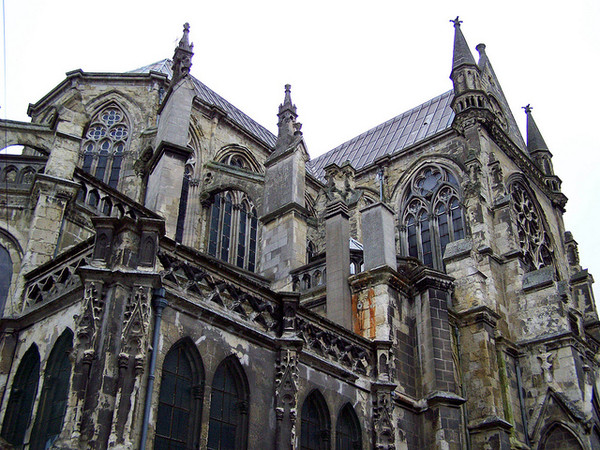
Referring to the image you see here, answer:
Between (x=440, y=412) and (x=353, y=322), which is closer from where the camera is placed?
(x=440, y=412)

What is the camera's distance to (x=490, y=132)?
1073 inches

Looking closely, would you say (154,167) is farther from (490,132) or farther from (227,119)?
(490,132)

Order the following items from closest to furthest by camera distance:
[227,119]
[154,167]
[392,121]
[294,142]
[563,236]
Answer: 1. [154,167]
2. [294,142]
3. [227,119]
4. [563,236]
5. [392,121]

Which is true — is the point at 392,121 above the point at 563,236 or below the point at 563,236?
above

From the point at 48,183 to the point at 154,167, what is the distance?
3.06 meters

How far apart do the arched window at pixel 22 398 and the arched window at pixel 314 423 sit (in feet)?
14.0

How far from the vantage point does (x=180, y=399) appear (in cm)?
967

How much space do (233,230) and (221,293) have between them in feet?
45.5

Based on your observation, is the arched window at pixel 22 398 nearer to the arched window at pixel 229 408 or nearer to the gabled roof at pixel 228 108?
the arched window at pixel 229 408

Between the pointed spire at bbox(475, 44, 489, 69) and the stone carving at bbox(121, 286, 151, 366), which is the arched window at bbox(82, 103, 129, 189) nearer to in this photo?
the stone carving at bbox(121, 286, 151, 366)

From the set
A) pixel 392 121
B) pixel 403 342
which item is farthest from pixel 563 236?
pixel 403 342

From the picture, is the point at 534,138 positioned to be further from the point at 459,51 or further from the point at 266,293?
the point at 266,293

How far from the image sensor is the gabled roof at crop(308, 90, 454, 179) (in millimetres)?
32219

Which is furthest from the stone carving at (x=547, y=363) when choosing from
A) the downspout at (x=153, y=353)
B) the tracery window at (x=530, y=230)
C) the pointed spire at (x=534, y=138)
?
the downspout at (x=153, y=353)
